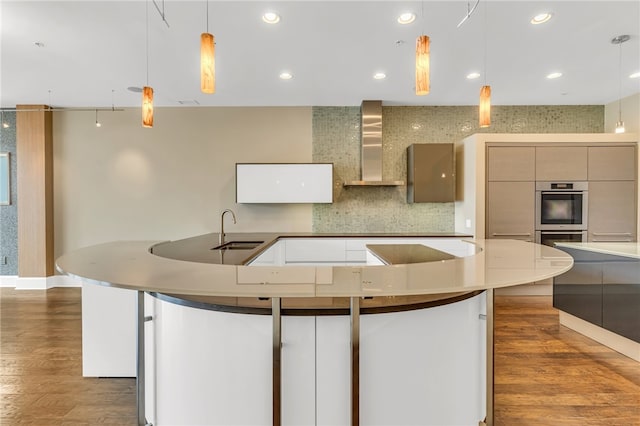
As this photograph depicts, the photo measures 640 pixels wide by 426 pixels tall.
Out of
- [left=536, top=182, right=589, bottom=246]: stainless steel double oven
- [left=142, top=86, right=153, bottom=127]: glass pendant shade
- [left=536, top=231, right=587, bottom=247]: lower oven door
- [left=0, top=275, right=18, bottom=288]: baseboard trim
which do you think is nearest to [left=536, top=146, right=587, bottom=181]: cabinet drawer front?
[left=536, top=182, right=589, bottom=246]: stainless steel double oven

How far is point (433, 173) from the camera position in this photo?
4.68 m

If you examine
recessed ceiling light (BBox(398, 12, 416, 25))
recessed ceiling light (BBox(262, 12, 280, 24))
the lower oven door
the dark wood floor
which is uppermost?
recessed ceiling light (BBox(398, 12, 416, 25))

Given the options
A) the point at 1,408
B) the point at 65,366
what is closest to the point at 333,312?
the point at 1,408

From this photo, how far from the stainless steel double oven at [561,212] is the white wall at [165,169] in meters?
3.24

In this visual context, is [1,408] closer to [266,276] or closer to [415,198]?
[266,276]

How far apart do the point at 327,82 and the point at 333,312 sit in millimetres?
3382

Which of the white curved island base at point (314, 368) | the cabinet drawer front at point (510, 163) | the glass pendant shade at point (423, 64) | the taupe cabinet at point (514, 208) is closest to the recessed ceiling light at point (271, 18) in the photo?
the glass pendant shade at point (423, 64)

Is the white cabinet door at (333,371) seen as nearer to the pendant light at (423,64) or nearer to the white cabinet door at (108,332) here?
the pendant light at (423,64)

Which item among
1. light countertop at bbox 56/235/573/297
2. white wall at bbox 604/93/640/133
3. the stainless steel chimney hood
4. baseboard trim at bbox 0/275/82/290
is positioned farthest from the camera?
baseboard trim at bbox 0/275/82/290

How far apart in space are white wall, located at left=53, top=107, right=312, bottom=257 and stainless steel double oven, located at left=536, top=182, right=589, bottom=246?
3244 mm

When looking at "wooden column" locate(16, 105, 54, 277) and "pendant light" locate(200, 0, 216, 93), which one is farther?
"wooden column" locate(16, 105, 54, 277)

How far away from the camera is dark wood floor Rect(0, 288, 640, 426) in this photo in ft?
6.55

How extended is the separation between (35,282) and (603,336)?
7178 millimetres

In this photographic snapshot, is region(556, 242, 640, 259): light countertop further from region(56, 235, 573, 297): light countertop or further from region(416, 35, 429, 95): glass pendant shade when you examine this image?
region(416, 35, 429, 95): glass pendant shade
